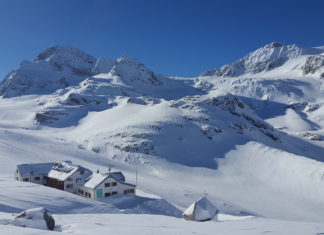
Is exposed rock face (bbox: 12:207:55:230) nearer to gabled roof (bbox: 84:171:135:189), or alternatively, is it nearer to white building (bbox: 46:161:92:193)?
gabled roof (bbox: 84:171:135:189)

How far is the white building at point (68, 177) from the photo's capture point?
47969 millimetres

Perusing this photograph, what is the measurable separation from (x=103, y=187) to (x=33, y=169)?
42.7 ft

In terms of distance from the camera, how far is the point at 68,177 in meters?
47.8

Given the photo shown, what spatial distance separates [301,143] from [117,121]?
62253 mm

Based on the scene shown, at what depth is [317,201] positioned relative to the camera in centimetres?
6156

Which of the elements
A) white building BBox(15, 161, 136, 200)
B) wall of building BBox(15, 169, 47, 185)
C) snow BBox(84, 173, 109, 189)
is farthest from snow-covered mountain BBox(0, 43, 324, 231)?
snow BBox(84, 173, 109, 189)

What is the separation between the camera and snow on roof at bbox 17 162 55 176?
162 feet

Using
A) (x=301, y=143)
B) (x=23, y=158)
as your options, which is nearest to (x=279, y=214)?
(x=23, y=158)

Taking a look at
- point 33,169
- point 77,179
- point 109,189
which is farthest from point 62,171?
point 109,189

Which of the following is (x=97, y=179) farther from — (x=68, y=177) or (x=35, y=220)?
(x=35, y=220)

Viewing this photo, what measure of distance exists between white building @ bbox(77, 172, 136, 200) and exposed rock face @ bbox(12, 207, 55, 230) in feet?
79.4

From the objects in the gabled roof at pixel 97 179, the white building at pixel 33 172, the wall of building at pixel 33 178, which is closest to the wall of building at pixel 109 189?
the gabled roof at pixel 97 179

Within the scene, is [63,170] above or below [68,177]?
above

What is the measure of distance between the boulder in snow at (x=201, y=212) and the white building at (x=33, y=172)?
85.6ft
